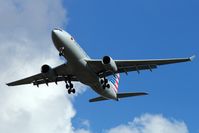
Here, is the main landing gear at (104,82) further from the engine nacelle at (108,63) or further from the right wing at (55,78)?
the right wing at (55,78)

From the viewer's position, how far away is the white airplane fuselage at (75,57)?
45281 millimetres

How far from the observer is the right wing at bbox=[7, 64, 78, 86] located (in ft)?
165

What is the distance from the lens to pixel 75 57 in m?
46.0

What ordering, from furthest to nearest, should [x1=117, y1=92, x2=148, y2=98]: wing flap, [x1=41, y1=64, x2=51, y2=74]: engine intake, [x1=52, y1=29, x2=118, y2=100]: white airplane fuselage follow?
1. [x1=117, y1=92, x2=148, y2=98]: wing flap
2. [x1=41, y1=64, x2=51, y2=74]: engine intake
3. [x1=52, y1=29, x2=118, y2=100]: white airplane fuselage

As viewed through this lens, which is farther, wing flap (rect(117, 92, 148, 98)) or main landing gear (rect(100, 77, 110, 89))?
wing flap (rect(117, 92, 148, 98))

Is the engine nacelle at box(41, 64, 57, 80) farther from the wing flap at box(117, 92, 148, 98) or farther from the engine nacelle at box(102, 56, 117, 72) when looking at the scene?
the wing flap at box(117, 92, 148, 98)

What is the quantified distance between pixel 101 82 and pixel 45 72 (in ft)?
18.6

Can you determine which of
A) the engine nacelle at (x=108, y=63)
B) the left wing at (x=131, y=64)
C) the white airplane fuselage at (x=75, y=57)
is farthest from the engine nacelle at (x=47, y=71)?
the engine nacelle at (x=108, y=63)

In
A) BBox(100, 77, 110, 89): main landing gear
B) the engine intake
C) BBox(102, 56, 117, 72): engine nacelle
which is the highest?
the engine intake

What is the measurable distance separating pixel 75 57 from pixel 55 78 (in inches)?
231

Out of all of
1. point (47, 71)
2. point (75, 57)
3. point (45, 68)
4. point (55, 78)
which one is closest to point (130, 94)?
point (55, 78)

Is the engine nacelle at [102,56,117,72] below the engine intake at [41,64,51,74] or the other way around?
below

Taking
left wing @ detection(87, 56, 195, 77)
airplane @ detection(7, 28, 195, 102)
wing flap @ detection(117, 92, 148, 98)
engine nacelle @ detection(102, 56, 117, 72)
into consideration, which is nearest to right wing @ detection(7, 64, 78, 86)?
airplane @ detection(7, 28, 195, 102)

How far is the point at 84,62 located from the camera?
47031 millimetres
